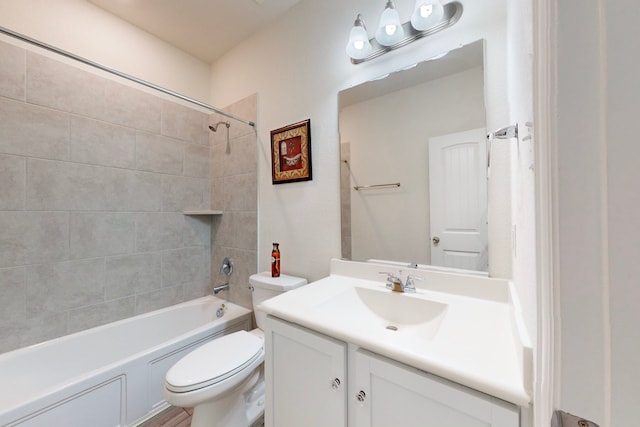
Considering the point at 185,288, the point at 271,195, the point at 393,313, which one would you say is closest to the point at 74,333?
the point at 185,288

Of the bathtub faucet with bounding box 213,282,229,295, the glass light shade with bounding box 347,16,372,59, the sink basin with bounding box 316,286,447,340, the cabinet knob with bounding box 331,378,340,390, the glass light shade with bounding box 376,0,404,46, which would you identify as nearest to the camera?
the cabinet knob with bounding box 331,378,340,390

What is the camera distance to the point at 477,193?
104 cm

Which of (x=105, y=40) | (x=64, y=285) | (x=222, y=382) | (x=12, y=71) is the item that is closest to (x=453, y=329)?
(x=222, y=382)

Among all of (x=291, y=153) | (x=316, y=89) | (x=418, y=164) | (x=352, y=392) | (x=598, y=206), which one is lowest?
(x=352, y=392)

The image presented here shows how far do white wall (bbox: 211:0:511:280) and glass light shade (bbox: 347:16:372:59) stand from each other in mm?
66

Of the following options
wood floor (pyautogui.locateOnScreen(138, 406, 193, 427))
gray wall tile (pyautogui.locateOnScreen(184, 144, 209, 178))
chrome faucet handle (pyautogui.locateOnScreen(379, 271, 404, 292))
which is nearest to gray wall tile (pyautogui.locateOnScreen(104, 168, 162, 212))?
gray wall tile (pyautogui.locateOnScreen(184, 144, 209, 178))

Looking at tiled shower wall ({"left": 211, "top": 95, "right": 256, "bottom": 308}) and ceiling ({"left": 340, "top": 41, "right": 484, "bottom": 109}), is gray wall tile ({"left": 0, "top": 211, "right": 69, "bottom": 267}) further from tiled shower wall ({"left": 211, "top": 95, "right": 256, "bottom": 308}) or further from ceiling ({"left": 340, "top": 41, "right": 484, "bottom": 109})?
ceiling ({"left": 340, "top": 41, "right": 484, "bottom": 109})

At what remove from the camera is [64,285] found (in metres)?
1.52

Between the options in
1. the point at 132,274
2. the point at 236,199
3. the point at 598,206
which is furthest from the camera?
the point at 236,199

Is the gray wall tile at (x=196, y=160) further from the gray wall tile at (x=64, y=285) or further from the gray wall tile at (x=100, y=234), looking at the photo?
the gray wall tile at (x=64, y=285)

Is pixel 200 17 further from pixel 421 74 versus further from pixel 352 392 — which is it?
pixel 352 392

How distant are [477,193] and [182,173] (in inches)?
85.1

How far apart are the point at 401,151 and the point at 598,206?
3.48 ft

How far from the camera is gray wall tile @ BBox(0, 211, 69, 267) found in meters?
1.35
